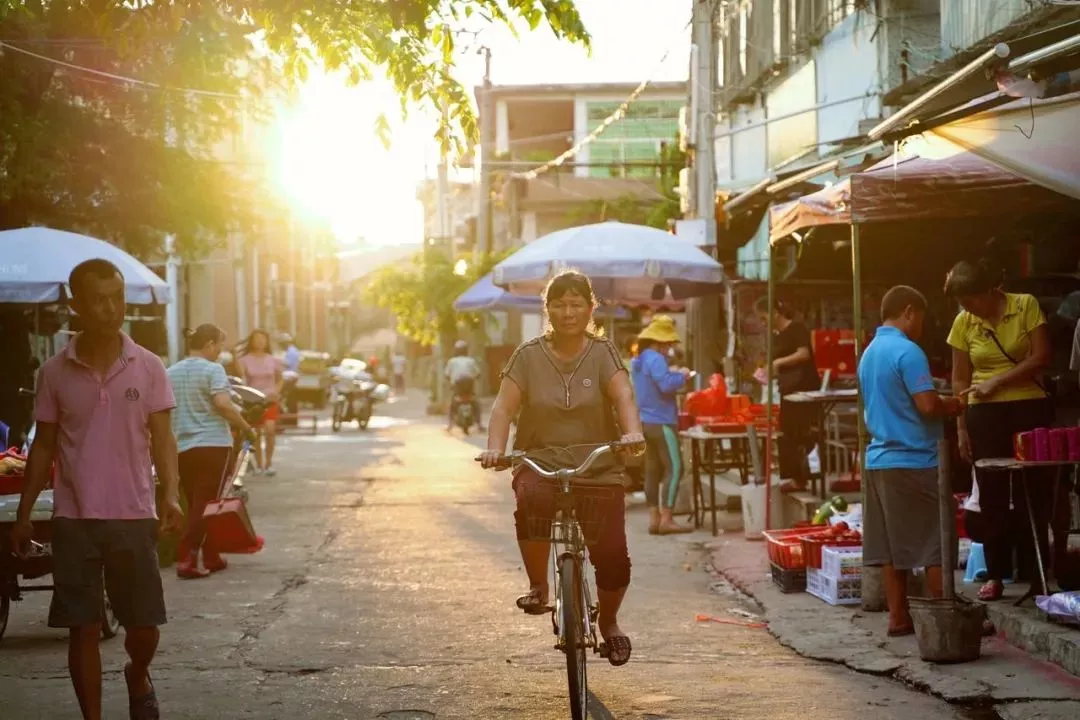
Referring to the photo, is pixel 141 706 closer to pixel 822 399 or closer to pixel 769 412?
pixel 769 412

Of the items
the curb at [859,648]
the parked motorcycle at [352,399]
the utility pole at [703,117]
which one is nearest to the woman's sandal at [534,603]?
the curb at [859,648]

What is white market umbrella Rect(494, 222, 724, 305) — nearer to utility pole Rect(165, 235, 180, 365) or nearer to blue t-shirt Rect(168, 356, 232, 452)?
blue t-shirt Rect(168, 356, 232, 452)

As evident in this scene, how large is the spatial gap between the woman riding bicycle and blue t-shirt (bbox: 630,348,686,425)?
22.4ft

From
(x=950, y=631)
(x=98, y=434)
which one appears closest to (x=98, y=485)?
(x=98, y=434)

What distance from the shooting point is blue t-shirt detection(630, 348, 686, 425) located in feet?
45.3

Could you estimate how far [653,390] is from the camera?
14.0m

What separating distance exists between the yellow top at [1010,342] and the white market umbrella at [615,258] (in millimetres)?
6930

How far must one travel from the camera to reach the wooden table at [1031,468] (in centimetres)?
803

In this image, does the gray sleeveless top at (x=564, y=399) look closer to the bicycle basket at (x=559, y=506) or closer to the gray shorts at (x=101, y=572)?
the bicycle basket at (x=559, y=506)

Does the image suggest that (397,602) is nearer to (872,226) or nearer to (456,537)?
(456,537)

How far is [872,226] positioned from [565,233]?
15.3 feet

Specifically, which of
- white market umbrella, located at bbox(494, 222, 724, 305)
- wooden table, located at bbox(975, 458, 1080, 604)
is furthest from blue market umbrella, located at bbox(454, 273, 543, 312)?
wooden table, located at bbox(975, 458, 1080, 604)

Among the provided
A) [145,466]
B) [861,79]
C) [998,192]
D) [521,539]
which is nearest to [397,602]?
[521,539]

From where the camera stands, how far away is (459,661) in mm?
7980
